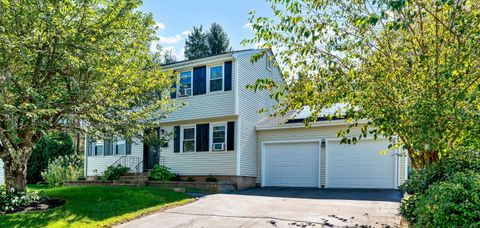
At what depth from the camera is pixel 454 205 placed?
498cm

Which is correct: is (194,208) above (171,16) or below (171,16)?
below

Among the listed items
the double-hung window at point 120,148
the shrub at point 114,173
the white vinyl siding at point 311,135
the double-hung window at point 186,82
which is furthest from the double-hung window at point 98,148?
the white vinyl siding at point 311,135

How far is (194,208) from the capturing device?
10750 millimetres

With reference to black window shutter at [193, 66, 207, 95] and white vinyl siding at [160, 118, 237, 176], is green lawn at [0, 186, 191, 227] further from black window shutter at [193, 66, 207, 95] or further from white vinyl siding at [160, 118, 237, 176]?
black window shutter at [193, 66, 207, 95]

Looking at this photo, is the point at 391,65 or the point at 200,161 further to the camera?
the point at 200,161

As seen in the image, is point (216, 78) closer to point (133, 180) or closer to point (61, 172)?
point (133, 180)

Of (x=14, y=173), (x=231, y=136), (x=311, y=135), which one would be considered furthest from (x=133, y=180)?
(x=311, y=135)

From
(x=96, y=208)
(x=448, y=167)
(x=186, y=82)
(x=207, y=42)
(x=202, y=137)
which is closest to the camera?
(x=448, y=167)

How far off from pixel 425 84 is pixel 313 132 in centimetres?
999

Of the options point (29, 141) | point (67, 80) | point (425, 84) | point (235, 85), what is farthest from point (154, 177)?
point (425, 84)

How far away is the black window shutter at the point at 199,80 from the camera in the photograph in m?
17.2

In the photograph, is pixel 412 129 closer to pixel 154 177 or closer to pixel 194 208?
pixel 194 208

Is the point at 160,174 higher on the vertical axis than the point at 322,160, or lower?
lower

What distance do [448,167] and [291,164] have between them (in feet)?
35.1
